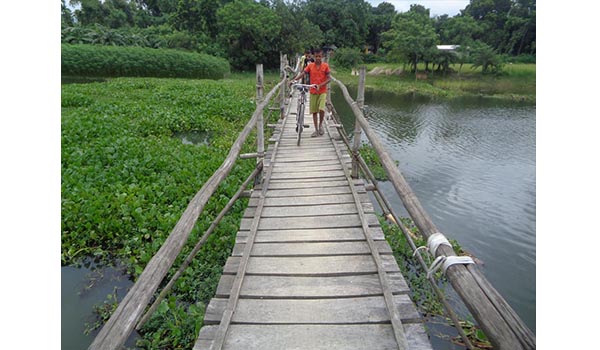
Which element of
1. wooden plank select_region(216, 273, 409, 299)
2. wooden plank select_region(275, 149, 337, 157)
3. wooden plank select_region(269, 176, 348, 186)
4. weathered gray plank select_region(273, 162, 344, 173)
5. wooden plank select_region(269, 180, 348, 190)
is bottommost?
wooden plank select_region(216, 273, 409, 299)

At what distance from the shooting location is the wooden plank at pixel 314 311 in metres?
2.23

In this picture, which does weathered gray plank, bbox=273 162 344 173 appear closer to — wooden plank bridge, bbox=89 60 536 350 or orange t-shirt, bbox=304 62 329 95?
wooden plank bridge, bbox=89 60 536 350

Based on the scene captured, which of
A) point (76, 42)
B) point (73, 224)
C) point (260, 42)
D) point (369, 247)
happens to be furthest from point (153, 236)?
point (260, 42)

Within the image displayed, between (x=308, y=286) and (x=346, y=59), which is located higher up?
(x=346, y=59)

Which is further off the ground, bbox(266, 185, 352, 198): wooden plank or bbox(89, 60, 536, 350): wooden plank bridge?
bbox(266, 185, 352, 198): wooden plank

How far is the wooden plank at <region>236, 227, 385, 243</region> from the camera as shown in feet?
10.5

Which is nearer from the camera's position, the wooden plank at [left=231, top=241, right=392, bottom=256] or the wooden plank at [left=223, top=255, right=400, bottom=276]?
the wooden plank at [left=223, top=255, right=400, bottom=276]

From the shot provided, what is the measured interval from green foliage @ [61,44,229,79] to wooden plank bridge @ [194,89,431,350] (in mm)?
23031

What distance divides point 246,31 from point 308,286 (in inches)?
1261

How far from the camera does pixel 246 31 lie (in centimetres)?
3100

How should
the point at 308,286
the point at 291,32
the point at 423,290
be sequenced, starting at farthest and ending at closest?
the point at 291,32
the point at 423,290
the point at 308,286

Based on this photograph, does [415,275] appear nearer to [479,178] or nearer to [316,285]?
[316,285]

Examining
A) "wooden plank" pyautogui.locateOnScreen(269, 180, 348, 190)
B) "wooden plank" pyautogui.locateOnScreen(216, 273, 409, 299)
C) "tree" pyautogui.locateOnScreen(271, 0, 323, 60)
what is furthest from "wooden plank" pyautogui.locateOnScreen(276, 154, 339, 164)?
"tree" pyautogui.locateOnScreen(271, 0, 323, 60)

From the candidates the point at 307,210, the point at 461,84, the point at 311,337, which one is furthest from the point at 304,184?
the point at 461,84
